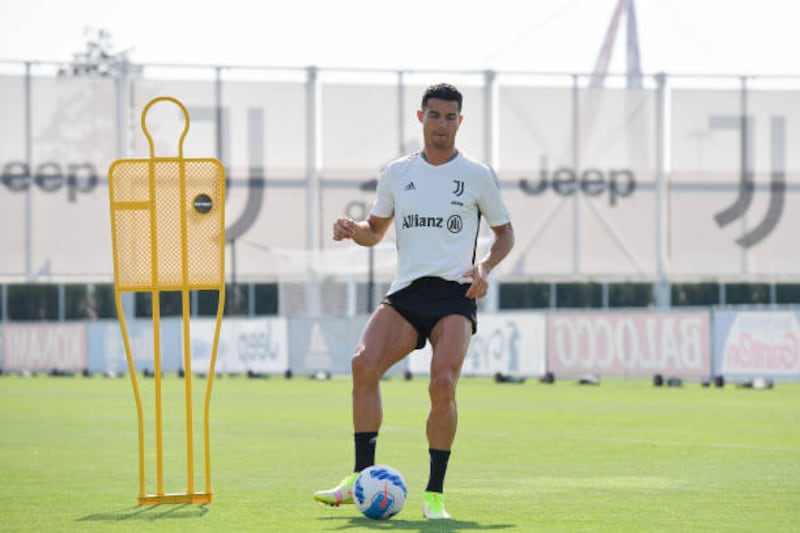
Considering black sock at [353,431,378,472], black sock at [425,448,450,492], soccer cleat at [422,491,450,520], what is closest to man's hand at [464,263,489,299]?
black sock at [425,448,450,492]

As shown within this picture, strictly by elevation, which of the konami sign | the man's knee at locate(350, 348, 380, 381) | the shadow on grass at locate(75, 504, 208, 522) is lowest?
the konami sign

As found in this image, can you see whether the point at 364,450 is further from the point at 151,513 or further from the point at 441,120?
the point at 441,120

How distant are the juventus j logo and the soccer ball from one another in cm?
4373

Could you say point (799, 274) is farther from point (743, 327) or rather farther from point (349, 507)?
point (349, 507)

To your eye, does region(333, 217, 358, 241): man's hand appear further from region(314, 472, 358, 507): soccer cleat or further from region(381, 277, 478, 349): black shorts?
region(314, 472, 358, 507): soccer cleat

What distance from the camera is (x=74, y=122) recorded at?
5044 cm

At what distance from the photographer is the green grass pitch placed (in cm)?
935

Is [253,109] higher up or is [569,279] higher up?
[253,109]

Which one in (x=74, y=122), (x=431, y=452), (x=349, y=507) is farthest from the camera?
(x=74, y=122)

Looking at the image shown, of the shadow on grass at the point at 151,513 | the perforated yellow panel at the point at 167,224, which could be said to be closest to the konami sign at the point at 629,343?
the perforated yellow panel at the point at 167,224

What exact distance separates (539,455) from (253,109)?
3751 cm

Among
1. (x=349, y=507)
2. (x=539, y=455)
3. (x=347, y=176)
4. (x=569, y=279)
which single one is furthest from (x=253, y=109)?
(x=349, y=507)

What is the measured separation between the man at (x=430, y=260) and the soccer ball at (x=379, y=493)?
31 centimetres

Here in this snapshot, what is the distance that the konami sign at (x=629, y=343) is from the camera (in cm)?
3167
